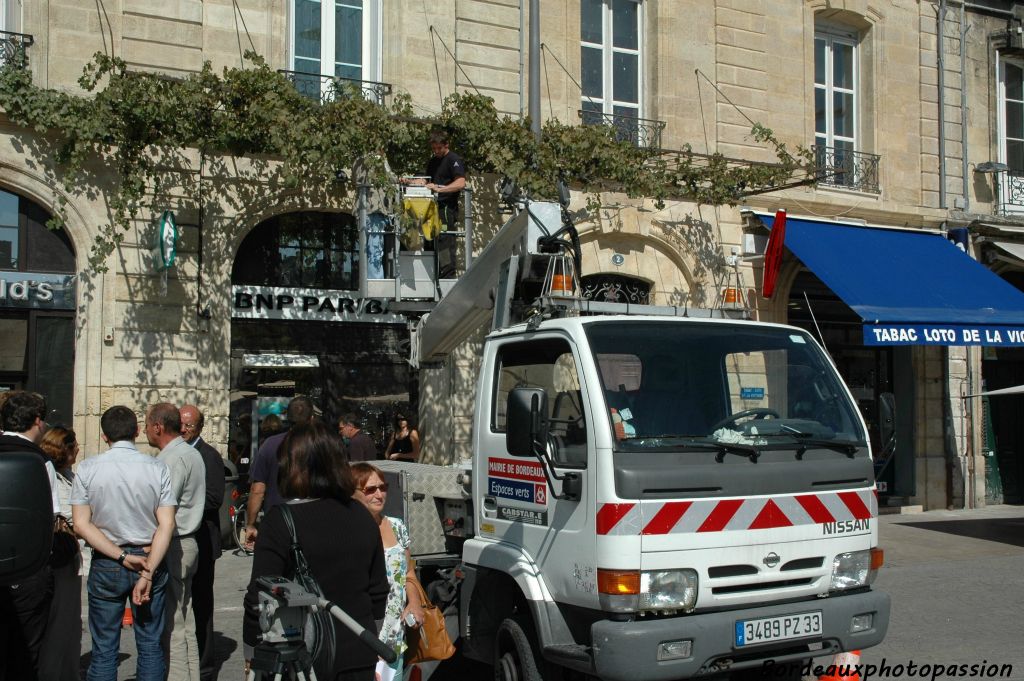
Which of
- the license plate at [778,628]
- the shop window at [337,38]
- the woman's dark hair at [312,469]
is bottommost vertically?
the license plate at [778,628]

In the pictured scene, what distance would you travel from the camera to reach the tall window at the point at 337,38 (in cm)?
1243

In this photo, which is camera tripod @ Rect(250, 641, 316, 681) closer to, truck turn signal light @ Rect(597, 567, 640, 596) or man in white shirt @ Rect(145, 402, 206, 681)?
truck turn signal light @ Rect(597, 567, 640, 596)

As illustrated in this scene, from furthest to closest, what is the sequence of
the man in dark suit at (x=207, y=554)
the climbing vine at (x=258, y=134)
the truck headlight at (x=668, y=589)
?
the climbing vine at (x=258, y=134) → the man in dark suit at (x=207, y=554) → the truck headlight at (x=668, y=589)

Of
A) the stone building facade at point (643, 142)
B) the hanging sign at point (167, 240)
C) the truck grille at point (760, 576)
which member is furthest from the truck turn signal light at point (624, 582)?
the hanging sign at point (167, 240)

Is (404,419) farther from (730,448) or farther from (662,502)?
(662,502)

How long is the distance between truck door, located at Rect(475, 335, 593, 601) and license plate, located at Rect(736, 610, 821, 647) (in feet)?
2.47

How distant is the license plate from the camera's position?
4.69m

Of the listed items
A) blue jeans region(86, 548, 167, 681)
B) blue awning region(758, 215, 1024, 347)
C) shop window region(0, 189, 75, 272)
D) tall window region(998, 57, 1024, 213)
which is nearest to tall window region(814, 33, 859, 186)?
blue awning region(758, 215, 1024, 347)

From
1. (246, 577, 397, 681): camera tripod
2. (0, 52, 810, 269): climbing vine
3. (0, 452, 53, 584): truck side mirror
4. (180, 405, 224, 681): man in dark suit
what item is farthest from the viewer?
(0, 52, 810, 269): climbing vine

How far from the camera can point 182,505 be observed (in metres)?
5.92

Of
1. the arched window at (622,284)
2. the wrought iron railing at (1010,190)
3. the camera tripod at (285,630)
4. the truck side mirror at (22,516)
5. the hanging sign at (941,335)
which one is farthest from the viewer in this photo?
the wrought iron railing at (1010,190)

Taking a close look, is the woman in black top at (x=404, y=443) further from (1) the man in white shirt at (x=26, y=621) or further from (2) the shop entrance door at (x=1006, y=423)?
(2) the shop entrance door at (x=1006, y=423)

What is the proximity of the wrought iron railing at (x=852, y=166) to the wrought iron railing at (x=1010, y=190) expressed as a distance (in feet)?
8.24

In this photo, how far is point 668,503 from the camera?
15.3ft
